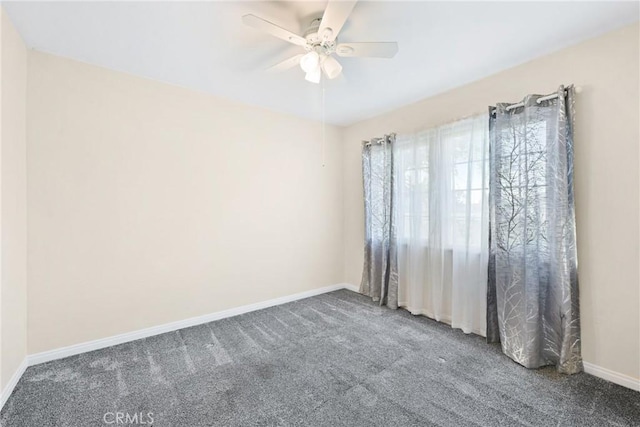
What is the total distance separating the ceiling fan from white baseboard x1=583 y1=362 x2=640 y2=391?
2.71 metres

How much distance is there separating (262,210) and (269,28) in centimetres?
217

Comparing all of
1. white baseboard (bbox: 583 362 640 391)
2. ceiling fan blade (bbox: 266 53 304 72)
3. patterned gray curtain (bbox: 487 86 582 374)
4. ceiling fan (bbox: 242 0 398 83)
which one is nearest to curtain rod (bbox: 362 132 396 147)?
patterned gray curtain (bbox: 487 86 582 374)

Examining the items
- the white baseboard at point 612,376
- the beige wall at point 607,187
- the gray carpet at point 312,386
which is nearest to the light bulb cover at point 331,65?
the beige wall at point 607,187

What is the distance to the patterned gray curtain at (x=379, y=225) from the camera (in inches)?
137

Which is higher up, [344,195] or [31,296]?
[344,195]

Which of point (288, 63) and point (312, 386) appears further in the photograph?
point (288, 63)

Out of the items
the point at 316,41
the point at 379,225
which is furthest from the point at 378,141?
the point at 316,41

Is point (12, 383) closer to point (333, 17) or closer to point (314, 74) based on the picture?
point (314, 74)

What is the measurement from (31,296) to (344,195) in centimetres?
357

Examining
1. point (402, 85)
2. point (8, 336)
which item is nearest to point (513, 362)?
point (402, 85)

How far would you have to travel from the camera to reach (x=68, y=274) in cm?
234

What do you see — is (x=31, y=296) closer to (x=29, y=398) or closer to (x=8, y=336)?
(x=8, y=336)

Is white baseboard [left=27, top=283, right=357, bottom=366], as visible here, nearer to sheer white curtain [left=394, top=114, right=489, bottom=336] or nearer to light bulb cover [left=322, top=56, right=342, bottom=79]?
sheer white curtain [left=394, top=114, right=489, bottom=336]

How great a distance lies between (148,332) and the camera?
2.71 metres
